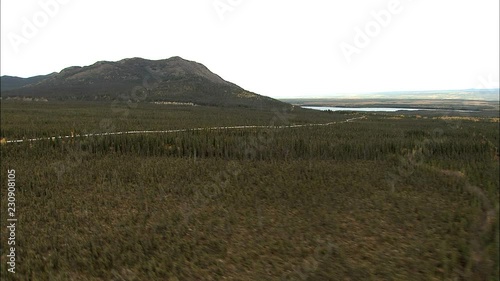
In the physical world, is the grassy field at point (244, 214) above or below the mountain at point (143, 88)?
below

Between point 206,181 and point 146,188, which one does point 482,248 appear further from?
point 146,188

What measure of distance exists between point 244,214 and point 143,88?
142 metres

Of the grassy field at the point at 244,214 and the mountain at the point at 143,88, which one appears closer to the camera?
the grassy field at the point at 244,214

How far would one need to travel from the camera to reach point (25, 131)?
106 ft

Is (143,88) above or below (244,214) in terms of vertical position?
Answer: above

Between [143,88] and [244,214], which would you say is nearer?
[244,214]

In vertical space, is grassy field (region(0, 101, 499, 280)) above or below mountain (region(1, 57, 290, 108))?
below

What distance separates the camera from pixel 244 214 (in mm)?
14578

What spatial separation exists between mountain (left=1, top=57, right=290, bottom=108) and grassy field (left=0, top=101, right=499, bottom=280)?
80.5 meters

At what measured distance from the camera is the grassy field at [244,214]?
9875 mm

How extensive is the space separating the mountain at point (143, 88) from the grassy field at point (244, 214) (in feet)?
264

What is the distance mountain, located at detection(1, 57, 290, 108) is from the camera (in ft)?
388

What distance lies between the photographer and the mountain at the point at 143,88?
11812cm

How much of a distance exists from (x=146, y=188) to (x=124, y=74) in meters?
174
